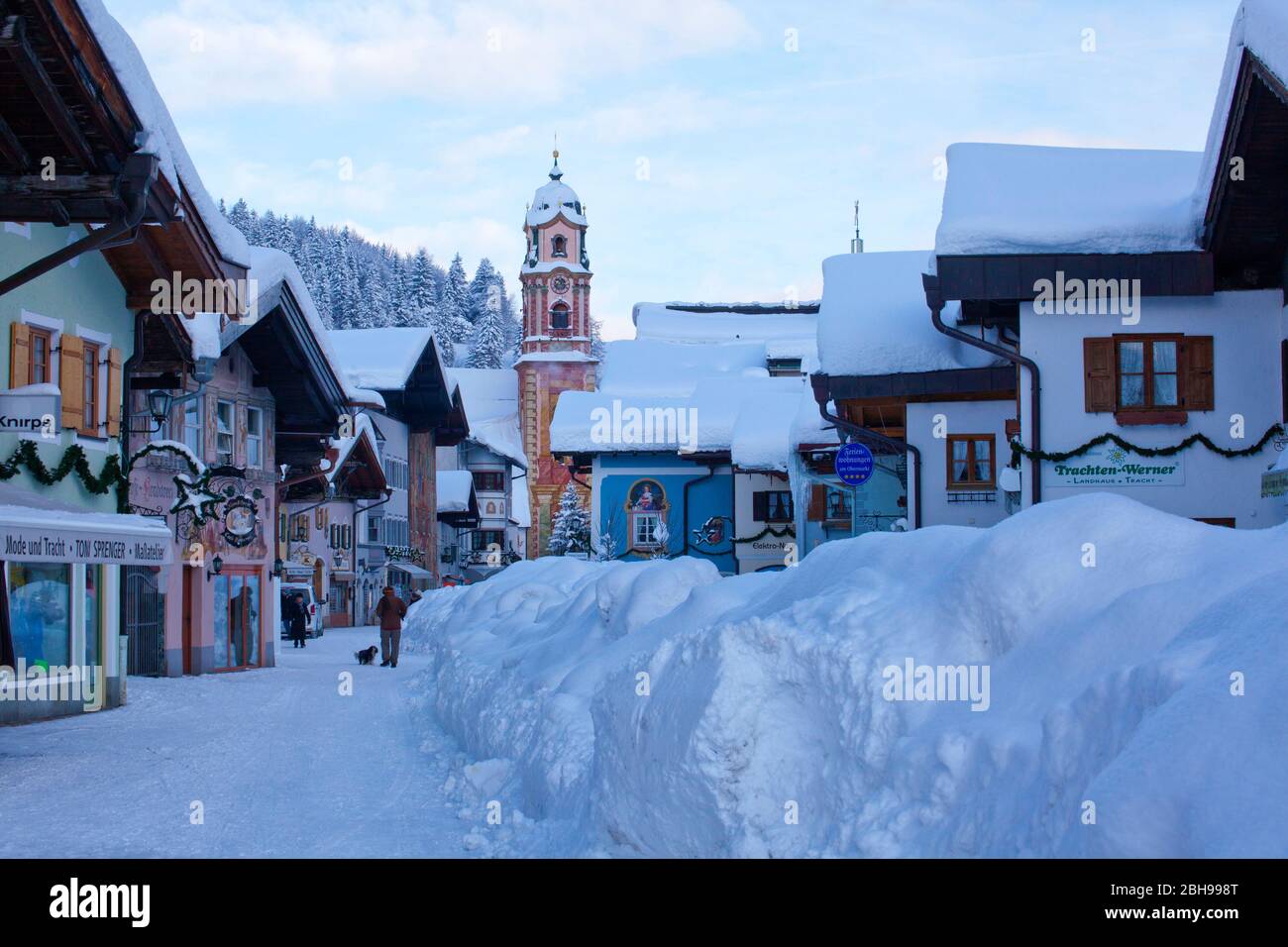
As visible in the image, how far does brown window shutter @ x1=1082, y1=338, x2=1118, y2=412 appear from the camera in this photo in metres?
21.1

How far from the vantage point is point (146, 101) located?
15.8m

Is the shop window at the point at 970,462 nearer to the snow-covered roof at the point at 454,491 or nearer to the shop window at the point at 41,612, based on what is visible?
the shop window at the point at 41,612

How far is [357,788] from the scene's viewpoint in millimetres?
12797

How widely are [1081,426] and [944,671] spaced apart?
1499cm

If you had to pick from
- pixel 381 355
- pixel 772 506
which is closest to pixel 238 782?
pixel 772 506

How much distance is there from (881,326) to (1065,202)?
606cm

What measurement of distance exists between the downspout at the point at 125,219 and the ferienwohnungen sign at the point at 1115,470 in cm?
1202

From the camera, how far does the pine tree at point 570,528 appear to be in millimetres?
76438

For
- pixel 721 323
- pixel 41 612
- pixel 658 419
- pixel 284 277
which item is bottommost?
pixel 41 612

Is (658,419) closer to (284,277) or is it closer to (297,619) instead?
(297,619)

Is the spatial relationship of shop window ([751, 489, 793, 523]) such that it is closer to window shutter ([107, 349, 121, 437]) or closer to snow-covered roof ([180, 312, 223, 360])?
snow-covered roof ([180, 312, 223, 360])

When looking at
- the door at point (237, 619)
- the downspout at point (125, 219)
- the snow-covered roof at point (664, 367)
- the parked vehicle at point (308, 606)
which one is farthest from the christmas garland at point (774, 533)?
the downspout at point (125, 219)

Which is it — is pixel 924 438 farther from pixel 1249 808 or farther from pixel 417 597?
pixel 417 597
